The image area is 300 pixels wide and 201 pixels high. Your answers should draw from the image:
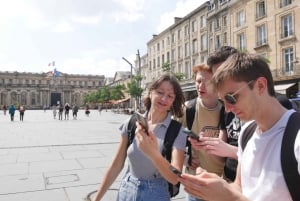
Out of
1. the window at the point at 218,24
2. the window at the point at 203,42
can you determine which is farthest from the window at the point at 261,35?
the window at the point at 203,42

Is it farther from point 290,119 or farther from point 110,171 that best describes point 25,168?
point 290,119

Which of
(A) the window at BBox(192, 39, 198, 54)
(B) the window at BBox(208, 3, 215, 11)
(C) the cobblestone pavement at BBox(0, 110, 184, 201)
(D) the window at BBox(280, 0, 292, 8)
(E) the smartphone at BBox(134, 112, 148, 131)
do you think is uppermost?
(B) the window at BBox(208, 3, 215, 11)

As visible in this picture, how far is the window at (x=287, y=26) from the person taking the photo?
26569mm

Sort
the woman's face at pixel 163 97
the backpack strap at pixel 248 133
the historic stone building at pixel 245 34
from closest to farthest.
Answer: the backpack strap at pixel 248 133 → the woman's face at pixel 163 97 → the historic stone building at pixel 245 34

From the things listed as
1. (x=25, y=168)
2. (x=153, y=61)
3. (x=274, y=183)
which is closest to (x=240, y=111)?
(x=274, y=183)

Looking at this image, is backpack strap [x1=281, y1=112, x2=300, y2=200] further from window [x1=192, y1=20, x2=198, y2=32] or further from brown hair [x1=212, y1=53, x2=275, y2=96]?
window [x1=192, y1=20, x2=198, y2=32]

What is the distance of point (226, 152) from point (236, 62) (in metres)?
0.84

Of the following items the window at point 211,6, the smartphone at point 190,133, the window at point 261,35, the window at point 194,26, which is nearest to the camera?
the smartphone at point 190,133

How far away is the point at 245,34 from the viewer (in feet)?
104

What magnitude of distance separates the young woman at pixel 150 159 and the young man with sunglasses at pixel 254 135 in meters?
0.65

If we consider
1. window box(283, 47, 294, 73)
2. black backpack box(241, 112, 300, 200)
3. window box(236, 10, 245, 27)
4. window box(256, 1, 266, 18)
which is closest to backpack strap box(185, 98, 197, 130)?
black backpack box(241, 112, 300, 200)

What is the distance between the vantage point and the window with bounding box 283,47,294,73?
26.4 metres

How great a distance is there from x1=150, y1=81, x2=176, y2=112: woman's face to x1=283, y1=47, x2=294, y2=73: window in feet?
86.5

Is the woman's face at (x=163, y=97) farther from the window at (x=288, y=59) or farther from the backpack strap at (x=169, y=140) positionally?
the window at (x=288, y=59)
